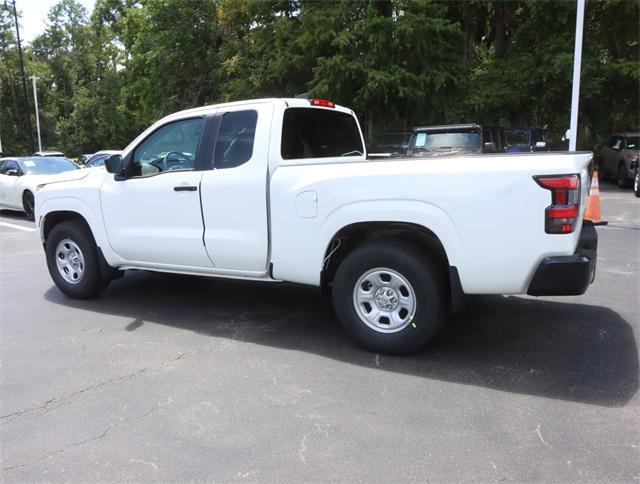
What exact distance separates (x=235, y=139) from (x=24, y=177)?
11.0 m

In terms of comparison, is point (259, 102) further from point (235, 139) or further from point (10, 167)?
point (10, 167)

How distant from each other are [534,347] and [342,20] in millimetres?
17613

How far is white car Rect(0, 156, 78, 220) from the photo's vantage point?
13.5 meters

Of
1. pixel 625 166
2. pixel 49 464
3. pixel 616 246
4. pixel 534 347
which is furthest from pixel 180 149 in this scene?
pixel 625 166

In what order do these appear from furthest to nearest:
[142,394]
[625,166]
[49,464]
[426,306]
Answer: [625,166]
[426,306]
[142,394]
[49,464]

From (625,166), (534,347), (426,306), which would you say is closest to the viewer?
(426,306)

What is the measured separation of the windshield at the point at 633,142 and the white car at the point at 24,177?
16.3 meters

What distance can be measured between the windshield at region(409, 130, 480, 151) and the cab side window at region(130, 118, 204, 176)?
22.1 feet

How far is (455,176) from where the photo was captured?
3.78 m

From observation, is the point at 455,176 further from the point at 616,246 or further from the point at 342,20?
the point at 342,20

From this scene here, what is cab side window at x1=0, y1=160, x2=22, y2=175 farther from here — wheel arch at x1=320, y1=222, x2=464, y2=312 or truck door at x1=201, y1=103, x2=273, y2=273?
wheel arch at x1=320, y1=222, x2=464, y2=312

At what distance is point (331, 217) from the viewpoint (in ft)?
14.0

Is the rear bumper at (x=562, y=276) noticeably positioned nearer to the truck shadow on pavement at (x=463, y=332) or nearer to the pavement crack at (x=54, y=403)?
the truck shadow on pavement at (x=463, y=332)

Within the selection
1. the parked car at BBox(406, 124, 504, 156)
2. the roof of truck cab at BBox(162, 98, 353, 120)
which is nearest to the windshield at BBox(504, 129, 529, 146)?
the parked car at BBox(406, 124, 504, 156)
